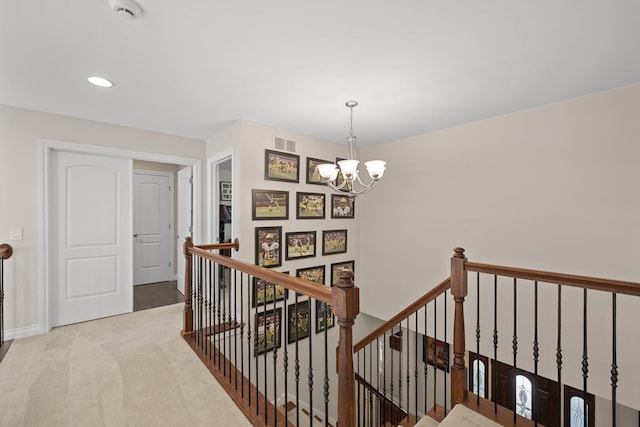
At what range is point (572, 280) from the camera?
1.60 meters

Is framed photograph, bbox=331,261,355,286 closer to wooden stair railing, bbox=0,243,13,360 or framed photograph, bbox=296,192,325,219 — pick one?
framed photograph, bbox=296,192,325,219

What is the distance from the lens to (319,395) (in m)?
4.35

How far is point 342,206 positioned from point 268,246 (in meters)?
1.50

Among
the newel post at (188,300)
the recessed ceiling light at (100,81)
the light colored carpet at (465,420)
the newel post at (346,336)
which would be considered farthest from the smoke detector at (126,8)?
the light colored carpet at (465,420)

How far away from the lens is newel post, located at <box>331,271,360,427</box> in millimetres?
1148

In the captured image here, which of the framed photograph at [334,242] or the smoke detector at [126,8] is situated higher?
the smoke detector at [126,8]

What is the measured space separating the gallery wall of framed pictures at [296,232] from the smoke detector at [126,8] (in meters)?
2.00

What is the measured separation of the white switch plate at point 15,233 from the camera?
280 centimetres

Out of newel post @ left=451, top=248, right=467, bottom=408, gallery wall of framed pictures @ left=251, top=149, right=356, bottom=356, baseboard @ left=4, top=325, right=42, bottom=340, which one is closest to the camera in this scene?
newel post @ left=451, top=248, right=467, bottom=408

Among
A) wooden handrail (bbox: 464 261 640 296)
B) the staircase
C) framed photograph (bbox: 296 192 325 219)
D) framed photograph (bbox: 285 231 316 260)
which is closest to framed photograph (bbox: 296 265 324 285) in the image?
framed photograph (bbox: 285 231 316 260)

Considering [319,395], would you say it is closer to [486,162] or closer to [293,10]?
[486,162]

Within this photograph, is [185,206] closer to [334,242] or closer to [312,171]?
[312,171]

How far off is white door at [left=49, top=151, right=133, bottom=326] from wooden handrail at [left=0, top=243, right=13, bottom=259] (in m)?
0.39

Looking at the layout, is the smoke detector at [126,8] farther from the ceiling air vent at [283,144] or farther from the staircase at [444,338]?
the ceiling air vent at [283,144]
